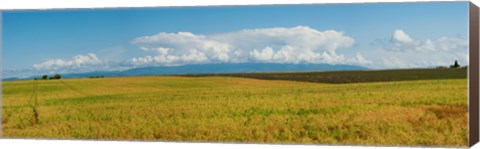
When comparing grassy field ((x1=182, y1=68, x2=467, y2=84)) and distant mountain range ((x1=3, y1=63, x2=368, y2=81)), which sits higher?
distant mountain range ((x1=3, y1=63, x2=368, y2=81))

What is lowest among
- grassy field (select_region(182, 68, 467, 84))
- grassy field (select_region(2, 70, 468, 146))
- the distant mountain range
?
grassy field (select_region(2, 70, 468, 146))

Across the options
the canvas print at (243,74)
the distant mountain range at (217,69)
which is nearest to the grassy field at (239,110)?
the canvas print at (243,74)

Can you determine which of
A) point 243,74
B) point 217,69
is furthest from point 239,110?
point 217,69

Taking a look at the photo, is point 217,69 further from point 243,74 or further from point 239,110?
point 239,110

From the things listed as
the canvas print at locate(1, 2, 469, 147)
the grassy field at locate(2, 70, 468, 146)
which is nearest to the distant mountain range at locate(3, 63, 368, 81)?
the canvas print at locate(1, 2, 469, 147)

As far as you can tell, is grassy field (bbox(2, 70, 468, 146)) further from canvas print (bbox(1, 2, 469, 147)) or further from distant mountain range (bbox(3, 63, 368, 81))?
distant mountain range (bbox(3, 63, 368, 81))

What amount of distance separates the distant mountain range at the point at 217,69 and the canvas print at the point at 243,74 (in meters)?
0.02

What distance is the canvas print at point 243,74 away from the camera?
15.5m

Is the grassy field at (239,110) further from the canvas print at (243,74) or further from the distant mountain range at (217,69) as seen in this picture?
the distant mountain range at (217,69)

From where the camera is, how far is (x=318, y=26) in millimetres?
16094

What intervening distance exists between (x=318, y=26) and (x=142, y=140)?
12.1 feet

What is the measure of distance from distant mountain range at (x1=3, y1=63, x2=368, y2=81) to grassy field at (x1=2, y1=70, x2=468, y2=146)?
0.48 ft

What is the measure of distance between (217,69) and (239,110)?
80 cm

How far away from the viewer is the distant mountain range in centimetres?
1631
